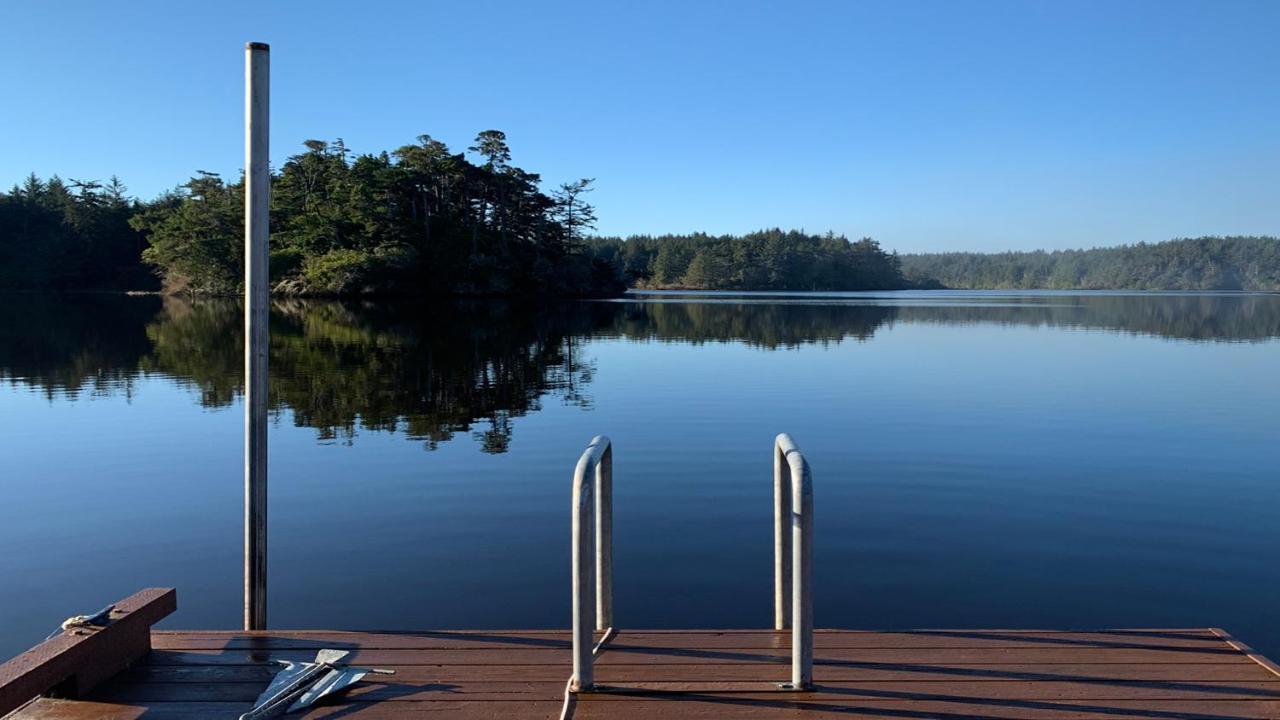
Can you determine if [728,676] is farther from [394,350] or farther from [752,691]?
[394,350]

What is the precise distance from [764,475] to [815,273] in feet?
511

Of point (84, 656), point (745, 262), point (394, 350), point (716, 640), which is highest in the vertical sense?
point (745, 262)

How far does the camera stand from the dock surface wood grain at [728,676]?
3.66 meters

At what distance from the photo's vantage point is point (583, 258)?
82.1 meters

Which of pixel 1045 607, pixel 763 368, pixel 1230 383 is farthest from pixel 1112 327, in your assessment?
pixel 1045 607

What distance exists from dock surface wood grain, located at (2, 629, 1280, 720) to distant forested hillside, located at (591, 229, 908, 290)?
139 metres

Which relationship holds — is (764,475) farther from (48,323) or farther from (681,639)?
(48,323)

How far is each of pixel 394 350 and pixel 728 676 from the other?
78.9 ft

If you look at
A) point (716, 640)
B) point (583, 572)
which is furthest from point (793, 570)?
point (716, 640)

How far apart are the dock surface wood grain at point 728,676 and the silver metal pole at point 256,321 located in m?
0.37

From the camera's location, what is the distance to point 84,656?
3689 mm

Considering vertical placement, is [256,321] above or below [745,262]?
below

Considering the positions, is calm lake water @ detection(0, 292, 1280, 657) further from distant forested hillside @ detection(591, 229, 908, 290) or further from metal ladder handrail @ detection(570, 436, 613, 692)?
distant forested hillside @ detection(591, 229, 908, 290)

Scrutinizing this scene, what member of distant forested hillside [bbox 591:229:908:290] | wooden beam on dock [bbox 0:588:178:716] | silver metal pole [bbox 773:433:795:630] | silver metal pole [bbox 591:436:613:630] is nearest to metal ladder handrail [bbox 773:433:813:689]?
silver metal pole [bbox 773:433:795:630]
